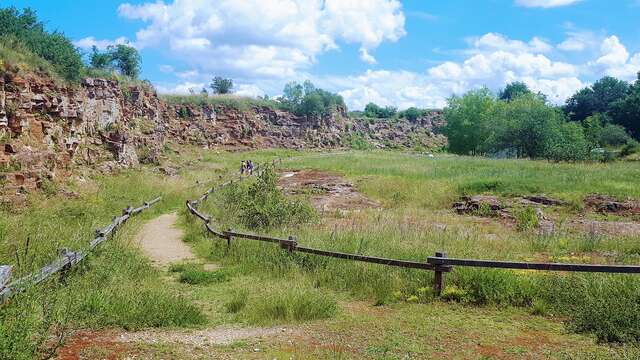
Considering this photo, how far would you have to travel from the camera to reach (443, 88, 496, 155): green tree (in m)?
74.5

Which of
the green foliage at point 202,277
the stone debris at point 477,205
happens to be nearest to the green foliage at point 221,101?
the stone debris at point 477,205

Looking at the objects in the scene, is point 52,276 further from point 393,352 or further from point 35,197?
point 35,197

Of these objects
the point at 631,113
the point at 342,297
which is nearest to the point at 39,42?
the point at 342,297

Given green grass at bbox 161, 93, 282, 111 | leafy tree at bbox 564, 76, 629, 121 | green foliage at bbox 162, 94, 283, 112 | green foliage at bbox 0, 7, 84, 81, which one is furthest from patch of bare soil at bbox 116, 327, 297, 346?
leafy tree at bbox 564, 76, 629, 121

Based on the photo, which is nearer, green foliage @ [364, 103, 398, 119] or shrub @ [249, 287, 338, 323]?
Result: shrub @ [249, 287, 338, 323]

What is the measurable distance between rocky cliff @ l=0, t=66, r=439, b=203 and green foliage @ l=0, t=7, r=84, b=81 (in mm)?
1196

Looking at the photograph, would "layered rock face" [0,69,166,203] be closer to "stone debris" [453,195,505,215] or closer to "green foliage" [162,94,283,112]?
"stone debris" [453,195,505,215]

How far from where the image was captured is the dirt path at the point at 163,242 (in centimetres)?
1428

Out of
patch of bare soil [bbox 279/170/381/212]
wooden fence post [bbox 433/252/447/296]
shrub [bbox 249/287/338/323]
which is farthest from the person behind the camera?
patch of bare soil [bbox 279/170/381/212]

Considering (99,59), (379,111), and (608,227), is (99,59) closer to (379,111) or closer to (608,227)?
(608,227)

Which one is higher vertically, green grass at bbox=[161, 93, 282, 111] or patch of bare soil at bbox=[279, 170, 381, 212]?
green grass at bbox=[161, 93, 282, 111]

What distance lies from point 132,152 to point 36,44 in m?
9.43

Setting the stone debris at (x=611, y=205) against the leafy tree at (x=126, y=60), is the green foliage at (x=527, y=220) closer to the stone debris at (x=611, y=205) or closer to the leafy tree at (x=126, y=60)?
the stone debris at (x=611, y=205)

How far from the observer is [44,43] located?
2819cm
